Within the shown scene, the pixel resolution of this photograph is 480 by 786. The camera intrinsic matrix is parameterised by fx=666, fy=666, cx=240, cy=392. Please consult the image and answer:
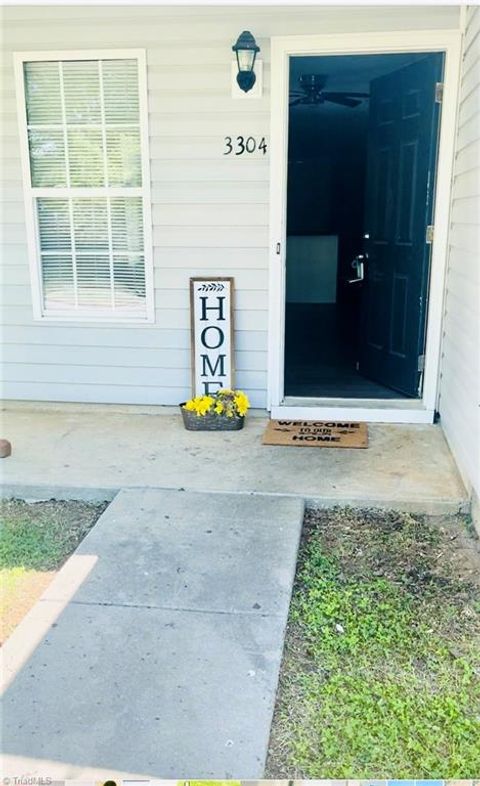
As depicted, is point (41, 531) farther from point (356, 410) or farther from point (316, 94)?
point (316, 94)

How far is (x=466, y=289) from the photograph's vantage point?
328cm

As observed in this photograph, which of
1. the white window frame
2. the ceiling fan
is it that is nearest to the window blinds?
the white window frame

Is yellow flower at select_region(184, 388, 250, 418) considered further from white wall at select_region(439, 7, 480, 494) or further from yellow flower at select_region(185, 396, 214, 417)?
white wall at select_region(439, 7, 480, 494)

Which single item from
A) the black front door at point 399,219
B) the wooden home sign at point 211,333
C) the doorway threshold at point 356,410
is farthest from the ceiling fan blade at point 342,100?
the doorway threshold at point 356,410

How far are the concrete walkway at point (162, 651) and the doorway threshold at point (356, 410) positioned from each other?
3.98ft

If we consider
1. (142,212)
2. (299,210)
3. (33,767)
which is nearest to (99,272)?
(142,212)

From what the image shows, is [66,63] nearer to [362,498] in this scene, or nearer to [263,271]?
[263,271]

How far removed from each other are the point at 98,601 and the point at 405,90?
3.41 m

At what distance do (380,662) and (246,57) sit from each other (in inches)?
122

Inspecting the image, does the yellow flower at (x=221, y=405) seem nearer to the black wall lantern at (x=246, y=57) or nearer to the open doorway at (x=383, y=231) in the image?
the open doorway at (x=383, y=231)

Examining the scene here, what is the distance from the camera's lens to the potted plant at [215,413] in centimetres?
393

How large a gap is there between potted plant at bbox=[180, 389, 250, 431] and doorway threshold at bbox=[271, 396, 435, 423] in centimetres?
31

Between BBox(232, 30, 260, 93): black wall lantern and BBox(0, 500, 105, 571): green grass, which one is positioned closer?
BBox(0, 500, 105, 571): green grass

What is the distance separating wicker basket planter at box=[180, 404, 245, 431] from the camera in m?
3.94
